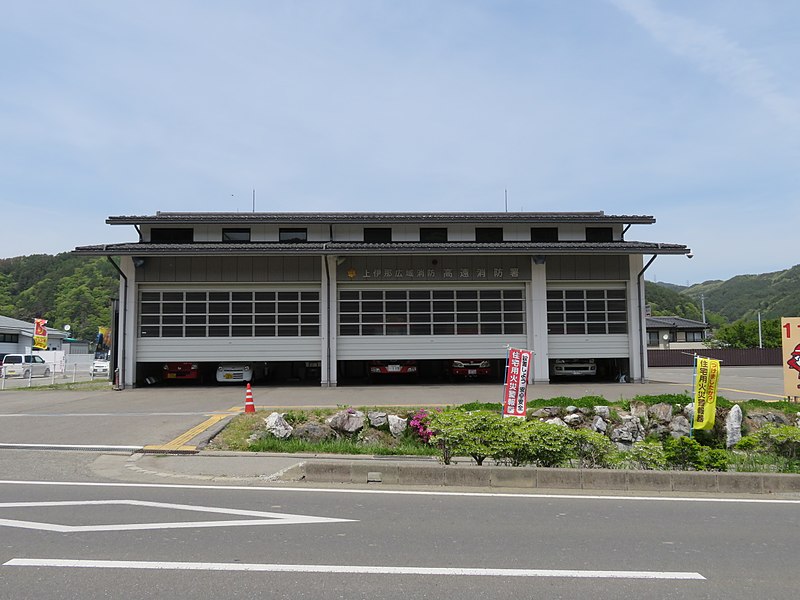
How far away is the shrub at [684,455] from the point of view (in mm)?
9531

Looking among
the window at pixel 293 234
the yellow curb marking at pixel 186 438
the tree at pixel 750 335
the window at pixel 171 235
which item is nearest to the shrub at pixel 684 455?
the yellow curb marking at pixel 186 438

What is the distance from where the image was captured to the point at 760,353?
45125 mm

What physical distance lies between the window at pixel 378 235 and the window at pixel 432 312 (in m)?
2.30

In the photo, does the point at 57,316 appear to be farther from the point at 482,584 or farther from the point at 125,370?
the point at 482,584

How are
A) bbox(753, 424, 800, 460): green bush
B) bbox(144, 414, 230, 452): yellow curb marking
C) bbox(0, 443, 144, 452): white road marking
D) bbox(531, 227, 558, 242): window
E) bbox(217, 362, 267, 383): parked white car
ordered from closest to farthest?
bbox(753, 424, 800, 460): green bush
bbox(144, 414, 230, 452): yellow curb marking
bbox(0, 443, 144, 452): white road marking
bbox(217, 362, 267, 383): parked white car
bbox(531, 227, 558, 242): window

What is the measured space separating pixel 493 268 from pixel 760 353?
1274 inches

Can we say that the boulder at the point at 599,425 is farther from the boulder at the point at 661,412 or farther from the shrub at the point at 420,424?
the shrub at the point at 420,424

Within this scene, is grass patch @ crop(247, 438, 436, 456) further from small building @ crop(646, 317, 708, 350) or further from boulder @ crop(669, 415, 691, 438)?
small building @ crop(646, 317, 708, 350)

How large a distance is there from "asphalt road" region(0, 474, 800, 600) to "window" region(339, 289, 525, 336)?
52.5ft

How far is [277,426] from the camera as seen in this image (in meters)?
13.8

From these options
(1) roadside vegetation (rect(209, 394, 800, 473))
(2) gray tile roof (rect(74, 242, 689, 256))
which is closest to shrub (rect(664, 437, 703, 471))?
(1) roadside vegetation (rect(209, 394, 800, 473))

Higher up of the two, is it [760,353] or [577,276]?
[577,276]

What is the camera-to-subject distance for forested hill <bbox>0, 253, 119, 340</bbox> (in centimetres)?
9094

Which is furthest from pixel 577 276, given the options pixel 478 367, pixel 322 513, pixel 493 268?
pixel 322 513
